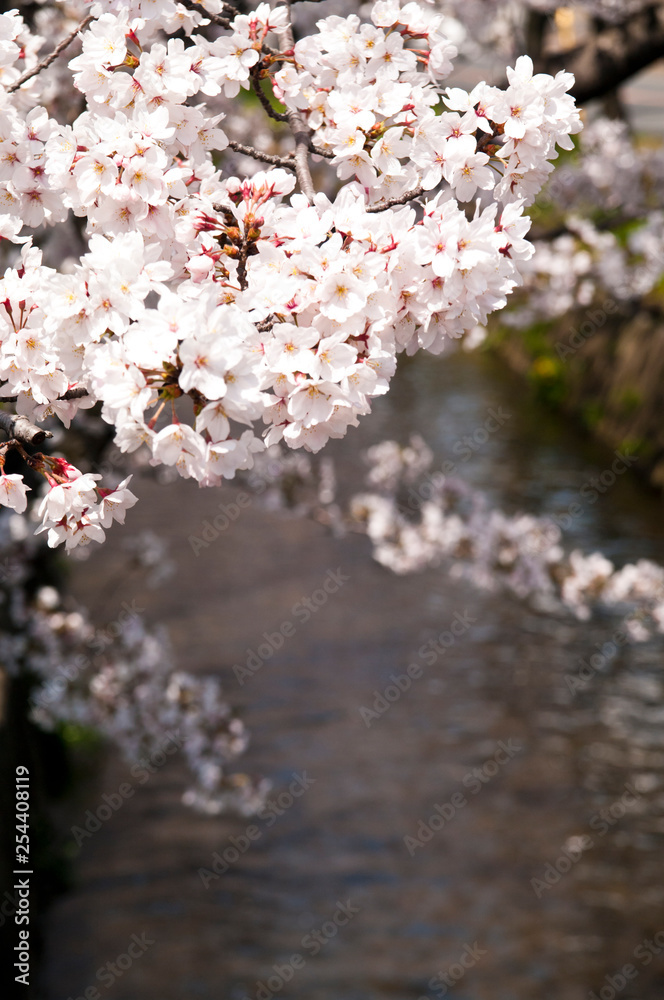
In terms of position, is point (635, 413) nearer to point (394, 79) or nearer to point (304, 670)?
point (304, 670)

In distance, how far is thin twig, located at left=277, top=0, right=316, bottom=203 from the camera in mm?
1698

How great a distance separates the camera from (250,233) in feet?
5.36

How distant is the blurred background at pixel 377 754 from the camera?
4.93m

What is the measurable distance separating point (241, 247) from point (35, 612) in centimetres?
422

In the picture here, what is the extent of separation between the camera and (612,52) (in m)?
4.60

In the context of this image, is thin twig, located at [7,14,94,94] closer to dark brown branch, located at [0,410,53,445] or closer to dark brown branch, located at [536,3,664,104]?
dark brown branch, located at [0,410,53,445]

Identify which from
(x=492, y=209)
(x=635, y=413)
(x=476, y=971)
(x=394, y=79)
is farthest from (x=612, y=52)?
(x=635, y=413)

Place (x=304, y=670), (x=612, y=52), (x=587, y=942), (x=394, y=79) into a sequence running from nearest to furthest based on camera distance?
(x=394, y=79) → (x=612, y=52) → (x=587, y=942) → (x=304, y=670)

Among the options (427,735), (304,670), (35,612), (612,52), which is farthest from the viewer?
(304,670)

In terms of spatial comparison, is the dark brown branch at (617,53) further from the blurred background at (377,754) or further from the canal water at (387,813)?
the canal water at (387,813)

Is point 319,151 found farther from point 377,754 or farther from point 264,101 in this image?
point 377,754

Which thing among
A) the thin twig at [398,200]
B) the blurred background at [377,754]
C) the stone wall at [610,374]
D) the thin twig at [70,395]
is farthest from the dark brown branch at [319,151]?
the stone wall at [610,374]

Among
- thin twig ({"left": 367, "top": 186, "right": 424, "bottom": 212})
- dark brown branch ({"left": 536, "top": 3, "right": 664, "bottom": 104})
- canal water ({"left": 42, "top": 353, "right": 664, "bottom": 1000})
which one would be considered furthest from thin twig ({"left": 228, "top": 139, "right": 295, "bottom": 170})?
canal water ({"left": 42, "top": 353, "right": 664, "bottom": 1000})

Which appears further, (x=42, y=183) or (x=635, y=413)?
(x=635, y=413)
